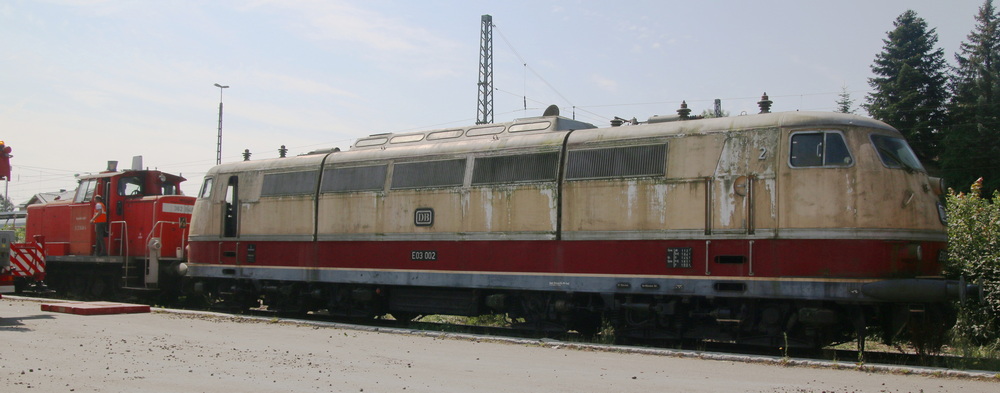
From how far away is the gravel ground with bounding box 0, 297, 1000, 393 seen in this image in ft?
27.6

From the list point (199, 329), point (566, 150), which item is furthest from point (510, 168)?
point (199, 329)

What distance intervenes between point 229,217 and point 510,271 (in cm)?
736

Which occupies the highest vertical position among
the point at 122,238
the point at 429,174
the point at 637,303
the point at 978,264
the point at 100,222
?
the point at 429,174

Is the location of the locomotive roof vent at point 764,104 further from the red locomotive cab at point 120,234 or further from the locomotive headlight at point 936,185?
the red locomotive cab at point 120,234

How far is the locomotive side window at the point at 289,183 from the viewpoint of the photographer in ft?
53.5

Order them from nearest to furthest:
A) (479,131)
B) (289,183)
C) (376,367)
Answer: (376,367), (479,131), (289,183)

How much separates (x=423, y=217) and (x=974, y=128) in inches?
1675

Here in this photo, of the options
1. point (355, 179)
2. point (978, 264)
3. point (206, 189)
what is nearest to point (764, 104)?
point (978, 264)

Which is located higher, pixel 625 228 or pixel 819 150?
pixel 819 150

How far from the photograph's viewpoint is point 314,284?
1633cm

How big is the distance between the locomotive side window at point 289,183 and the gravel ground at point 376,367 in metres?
3.89

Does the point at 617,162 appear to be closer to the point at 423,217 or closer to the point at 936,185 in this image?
the point at 423,217

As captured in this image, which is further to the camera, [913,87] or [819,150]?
[913,87]

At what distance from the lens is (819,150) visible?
10969mm
